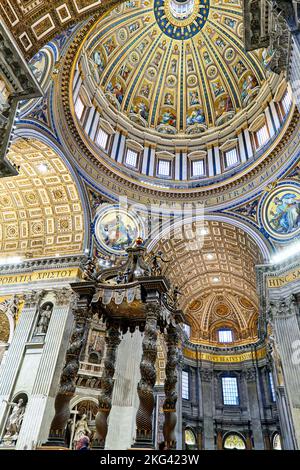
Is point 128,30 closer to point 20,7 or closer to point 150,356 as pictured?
point 20,7

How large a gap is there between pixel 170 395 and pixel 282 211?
10439mm

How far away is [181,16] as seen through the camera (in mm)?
21266

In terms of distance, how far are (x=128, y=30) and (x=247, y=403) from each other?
1021 inches

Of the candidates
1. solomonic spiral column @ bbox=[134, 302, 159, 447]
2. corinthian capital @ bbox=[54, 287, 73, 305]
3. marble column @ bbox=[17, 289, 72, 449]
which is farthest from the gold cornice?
solomonic spiral column @ bbox=[134, 302, 159, 447]

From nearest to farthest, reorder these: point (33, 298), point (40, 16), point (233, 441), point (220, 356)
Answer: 1. point (40, 16)
2. point (33, 298)
3. point (233, 441)
4. point (220, 356)

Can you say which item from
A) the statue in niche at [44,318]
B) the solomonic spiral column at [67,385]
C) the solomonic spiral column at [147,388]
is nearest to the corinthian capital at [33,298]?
the statue in niche at [44,318]

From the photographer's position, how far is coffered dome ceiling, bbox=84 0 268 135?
66.2ft

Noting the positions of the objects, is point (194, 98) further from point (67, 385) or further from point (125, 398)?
point (67, 385)

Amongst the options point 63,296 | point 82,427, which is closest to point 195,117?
point 63,296

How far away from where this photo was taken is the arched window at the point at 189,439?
835 inches

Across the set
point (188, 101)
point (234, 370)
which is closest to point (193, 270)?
point (234, 370)

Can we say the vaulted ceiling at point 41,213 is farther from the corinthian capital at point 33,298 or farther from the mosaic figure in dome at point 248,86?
the mosaic figure in dome at point 248,86

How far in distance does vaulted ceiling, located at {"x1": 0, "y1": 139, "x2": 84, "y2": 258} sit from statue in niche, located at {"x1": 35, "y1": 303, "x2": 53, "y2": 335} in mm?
2731

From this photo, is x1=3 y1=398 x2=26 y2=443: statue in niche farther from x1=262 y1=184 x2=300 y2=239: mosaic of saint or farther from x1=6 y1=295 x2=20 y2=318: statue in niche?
x1=262 y1=184 x2=300 y2=239: mosaic of saint
